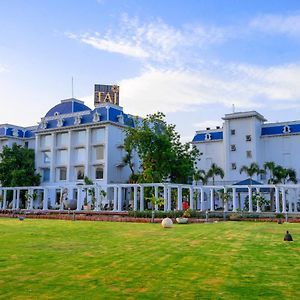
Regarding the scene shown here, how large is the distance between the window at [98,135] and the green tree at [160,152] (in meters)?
10.4

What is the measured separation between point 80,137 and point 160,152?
19.0 meters

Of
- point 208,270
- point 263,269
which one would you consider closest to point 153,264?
point 208,270

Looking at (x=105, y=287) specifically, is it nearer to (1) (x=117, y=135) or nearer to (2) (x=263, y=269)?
(2) (x=263, y=269)

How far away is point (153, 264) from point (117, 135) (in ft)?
161

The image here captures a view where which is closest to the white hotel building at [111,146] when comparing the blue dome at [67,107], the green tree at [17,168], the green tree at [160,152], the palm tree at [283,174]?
the blue dome at [67,107]

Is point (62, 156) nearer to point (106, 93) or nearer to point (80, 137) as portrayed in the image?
point (80, 137)

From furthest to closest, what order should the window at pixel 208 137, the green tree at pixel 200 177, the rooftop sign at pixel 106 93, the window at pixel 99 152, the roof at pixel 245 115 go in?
the rooftop sign at pixel 106 93 < the window at pixel 208 137 < the window at pixel 99 152 < the roof at pixel 245 115 < the green tree at pixel 200 177

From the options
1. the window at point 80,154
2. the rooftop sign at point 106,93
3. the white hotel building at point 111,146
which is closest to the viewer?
the white hotel building at point 111,146

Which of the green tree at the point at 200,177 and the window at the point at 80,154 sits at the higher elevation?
the window at the point at 80,154

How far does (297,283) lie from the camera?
7.59 m

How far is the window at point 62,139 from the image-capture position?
61281 millimetres

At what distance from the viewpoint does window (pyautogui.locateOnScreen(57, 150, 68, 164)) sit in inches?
2391

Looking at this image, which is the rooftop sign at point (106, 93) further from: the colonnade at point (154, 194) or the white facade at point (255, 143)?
the white facade at point (255, 143)

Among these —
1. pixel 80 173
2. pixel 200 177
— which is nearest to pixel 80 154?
pixel 80 173
